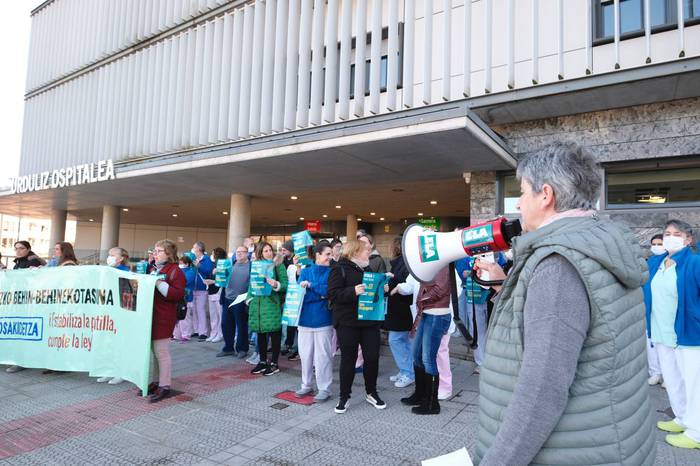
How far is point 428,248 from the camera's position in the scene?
2260 millimetres

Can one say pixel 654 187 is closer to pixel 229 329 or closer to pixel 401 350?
pixel 401 350

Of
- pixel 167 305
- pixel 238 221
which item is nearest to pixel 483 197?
pixel 167 305

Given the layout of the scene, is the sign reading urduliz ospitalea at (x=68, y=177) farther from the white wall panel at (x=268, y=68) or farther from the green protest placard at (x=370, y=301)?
the green protest placard at (x=370, y=301)

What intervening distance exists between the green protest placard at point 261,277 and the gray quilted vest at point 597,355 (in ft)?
17.6

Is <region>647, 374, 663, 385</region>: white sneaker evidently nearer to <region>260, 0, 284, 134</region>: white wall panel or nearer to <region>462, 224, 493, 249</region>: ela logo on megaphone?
<region>462, 224, 493, 249</region>: ela logo on megaphone

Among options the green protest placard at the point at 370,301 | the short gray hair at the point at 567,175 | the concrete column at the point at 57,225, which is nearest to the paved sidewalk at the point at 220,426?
the green protest placard at the point at 370,301

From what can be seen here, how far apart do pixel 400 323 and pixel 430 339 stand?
103cm

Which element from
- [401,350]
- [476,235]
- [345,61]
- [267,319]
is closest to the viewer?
[476,235]

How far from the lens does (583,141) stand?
848cm

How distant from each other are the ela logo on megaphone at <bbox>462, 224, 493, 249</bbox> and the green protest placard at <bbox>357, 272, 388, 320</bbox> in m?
2.98

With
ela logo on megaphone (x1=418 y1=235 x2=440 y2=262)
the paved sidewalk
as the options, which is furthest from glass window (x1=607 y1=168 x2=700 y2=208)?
ela logo on megaphone (x1=418 y1=235 x2=440 y2=262)

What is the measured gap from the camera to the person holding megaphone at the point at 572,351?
1.27 meters

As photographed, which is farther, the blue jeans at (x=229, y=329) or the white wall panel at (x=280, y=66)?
the white wall panel at (x=280, y=66)

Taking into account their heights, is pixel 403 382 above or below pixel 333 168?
below
